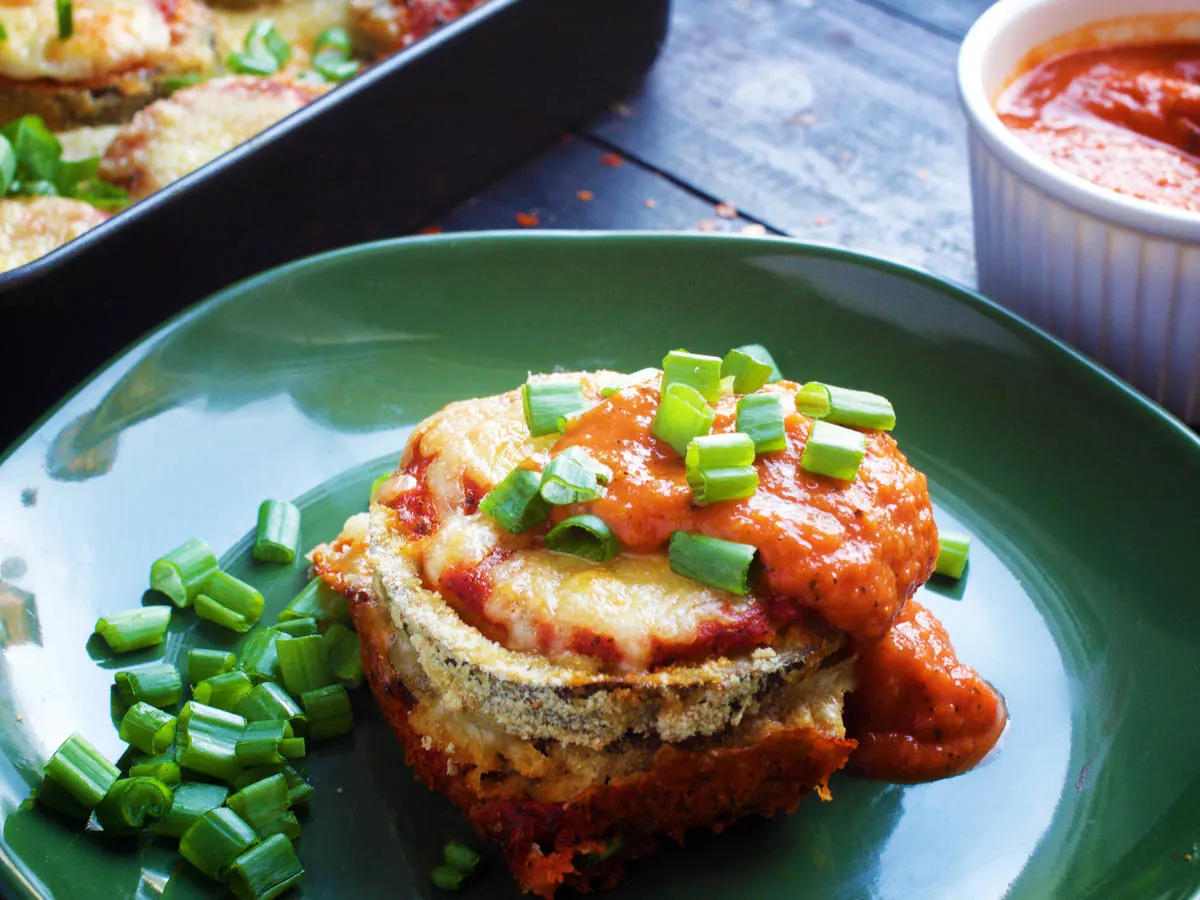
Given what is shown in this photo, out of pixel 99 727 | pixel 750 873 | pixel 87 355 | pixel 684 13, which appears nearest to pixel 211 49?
pixel 87 355

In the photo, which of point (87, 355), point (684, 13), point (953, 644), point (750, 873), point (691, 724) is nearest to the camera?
point (691, 724)

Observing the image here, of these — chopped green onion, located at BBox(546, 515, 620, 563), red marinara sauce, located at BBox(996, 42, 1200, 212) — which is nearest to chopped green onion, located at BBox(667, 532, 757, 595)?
chopped green onion, located at BBox(546, 515, 620, 563)

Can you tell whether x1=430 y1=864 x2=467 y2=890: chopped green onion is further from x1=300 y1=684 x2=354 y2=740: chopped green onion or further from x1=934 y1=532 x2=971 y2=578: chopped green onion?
x1=934 y1=532 x2=971 y2=578: chopped green onion

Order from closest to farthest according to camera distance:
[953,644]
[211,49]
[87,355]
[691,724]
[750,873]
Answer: [691,724]
[750,873]
[953,644]
[87,355]
[211,49]

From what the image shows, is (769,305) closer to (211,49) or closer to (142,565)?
(142,565)

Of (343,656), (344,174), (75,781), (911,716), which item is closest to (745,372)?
(911,716)

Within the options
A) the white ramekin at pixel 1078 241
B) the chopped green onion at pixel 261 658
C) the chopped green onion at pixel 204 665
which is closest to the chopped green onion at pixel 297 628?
the chopped green onion at pixel 261 658
